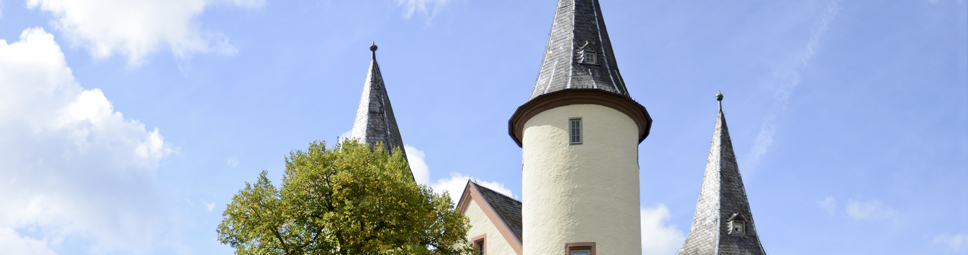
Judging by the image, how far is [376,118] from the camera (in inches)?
1774

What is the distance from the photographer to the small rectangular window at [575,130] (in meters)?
29.9

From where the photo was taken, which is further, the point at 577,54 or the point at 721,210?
the point at 721,210

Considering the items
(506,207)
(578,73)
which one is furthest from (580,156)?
(506,207)

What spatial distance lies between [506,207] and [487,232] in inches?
54.2

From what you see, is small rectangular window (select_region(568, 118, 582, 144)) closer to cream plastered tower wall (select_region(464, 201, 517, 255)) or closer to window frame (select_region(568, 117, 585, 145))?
window frame (select_region(568, 117, 585, 145))

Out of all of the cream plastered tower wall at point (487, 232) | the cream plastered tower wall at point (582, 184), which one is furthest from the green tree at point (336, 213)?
the cream plastered tower wall at point (487, 232)

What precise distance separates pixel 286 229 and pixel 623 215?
8837 millimetres

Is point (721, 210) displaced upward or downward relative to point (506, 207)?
upward

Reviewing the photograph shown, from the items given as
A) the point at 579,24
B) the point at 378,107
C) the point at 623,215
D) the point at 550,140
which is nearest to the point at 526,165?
the point at 550,140

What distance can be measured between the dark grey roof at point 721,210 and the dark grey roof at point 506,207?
25.6 feet

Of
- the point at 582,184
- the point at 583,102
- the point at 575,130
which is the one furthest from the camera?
the point at 583,102

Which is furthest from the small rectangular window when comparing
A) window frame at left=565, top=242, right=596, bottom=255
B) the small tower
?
window frame at left=565, top=242, right=596, bottom=255

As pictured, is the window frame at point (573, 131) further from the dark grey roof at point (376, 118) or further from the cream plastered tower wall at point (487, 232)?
the dark grey roof at point (376, 118)

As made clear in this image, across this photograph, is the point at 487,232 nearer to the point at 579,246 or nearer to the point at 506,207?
the point at 506,207
